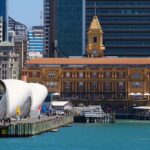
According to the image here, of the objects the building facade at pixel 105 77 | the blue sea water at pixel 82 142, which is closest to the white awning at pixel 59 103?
the building facade at pixel 105 77

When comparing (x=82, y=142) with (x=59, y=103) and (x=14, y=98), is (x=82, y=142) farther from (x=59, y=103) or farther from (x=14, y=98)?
(x=59, y=103)

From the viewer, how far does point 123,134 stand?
124m

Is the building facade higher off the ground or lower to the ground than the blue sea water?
higher

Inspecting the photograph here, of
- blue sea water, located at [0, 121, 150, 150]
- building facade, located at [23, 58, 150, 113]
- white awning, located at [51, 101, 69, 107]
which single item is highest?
building facade, located at [23, 58, 150, 113]

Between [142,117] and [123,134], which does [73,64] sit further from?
[123,134]

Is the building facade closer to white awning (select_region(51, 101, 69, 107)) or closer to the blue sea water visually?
white awning (select_region(51, 101, 69, 107))

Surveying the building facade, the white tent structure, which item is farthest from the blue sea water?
the building facade

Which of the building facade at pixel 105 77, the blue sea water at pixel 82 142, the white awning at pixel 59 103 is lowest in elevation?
the blue sea water at pixel 82 142

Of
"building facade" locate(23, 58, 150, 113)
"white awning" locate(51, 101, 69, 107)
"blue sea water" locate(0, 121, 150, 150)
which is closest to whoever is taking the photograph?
"blue sea water" locate(0, 121, 150, 150)

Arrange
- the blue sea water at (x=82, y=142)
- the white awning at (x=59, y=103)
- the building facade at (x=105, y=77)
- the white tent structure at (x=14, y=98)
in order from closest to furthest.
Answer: the blue sea water at (x=82, y=142) → the white tent structure at (x=14, y=98) → the white awning at (x=59, y=103) → the building facade at (x=105, y=77)

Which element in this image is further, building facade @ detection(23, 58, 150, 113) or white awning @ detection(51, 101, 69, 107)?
building facade @ detection(23, 58, 150, 113)

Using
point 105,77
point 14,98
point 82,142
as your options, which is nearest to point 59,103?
point 105,77

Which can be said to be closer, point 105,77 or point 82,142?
point 82,142

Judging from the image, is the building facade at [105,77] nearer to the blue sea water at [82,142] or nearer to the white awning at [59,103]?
the white awning at [59,103]
